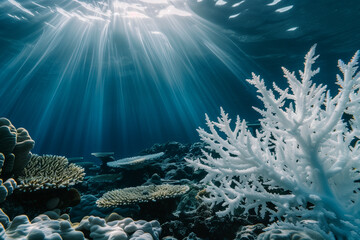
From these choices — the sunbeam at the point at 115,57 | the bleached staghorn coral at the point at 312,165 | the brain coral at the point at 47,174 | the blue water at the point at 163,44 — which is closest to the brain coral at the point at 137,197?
the brain coral at the point at 47,174

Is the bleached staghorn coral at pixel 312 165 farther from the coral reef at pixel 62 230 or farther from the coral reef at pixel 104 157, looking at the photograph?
the coral reef at pixel 104 157

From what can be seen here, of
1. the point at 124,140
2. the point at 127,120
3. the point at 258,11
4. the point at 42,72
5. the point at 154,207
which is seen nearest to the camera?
the point at 154,207

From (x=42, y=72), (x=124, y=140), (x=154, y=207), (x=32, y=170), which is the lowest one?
(x=154, y=207)

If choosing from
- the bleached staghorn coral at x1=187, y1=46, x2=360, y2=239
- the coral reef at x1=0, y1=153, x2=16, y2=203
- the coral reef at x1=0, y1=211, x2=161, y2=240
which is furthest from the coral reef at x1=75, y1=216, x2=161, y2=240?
the bleached staghorn coral at x1=187, y1=46, x2=360, y2=239

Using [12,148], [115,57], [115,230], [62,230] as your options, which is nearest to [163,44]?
[115,57]

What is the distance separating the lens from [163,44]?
1966 cm

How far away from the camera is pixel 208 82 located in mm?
31141

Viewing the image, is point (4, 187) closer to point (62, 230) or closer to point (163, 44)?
point (62, 230)

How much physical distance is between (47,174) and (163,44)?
18.6m

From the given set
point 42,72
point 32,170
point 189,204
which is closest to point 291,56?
point 189,204

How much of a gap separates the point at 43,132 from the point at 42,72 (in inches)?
2905

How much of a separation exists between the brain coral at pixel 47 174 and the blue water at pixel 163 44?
13194 millimetres

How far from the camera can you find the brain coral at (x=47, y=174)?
2.79 metres

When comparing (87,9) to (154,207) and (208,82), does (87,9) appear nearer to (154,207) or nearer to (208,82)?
(154,207)
